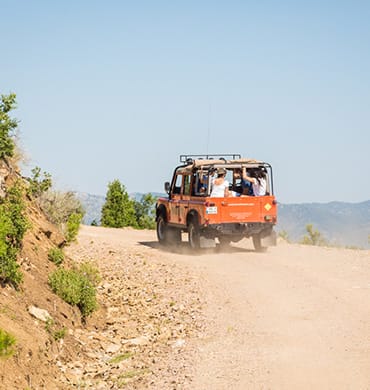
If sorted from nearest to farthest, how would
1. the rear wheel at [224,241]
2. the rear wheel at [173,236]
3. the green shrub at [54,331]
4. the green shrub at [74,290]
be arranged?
the green shrub at [54,331] → the green shrub at [74,290] → the rear wheel at [224,241] → the rear wheel at [173,236]

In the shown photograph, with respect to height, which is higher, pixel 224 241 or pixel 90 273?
pixel 224 241

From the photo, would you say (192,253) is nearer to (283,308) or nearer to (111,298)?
(111,298)

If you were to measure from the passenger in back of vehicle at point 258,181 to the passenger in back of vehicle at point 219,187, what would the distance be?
32.2 inches

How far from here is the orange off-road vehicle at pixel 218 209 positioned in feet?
64.7

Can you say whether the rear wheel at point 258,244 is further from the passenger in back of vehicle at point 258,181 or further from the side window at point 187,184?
the side window at point 187,184

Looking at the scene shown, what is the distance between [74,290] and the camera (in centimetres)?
1252

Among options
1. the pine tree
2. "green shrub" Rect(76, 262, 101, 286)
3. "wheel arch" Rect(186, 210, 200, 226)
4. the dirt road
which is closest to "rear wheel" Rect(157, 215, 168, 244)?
"wheel arch" Rect(186, 210, 200, 226)

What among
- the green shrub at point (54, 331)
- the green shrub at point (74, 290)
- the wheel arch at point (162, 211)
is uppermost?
the wheel arch at point (162, 211)

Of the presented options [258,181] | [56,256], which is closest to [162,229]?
[258,181]

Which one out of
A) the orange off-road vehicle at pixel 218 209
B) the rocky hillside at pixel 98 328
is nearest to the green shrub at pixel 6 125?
the rocky hillside at pixel 98 328

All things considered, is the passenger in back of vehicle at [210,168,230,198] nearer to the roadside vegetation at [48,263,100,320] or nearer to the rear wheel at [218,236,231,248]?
the rear wheel at [218,236,231,248]

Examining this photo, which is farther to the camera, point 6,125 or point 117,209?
point 117,209

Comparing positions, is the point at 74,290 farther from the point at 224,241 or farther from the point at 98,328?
the point at 224,241

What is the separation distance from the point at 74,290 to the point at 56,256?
157 centimetres
